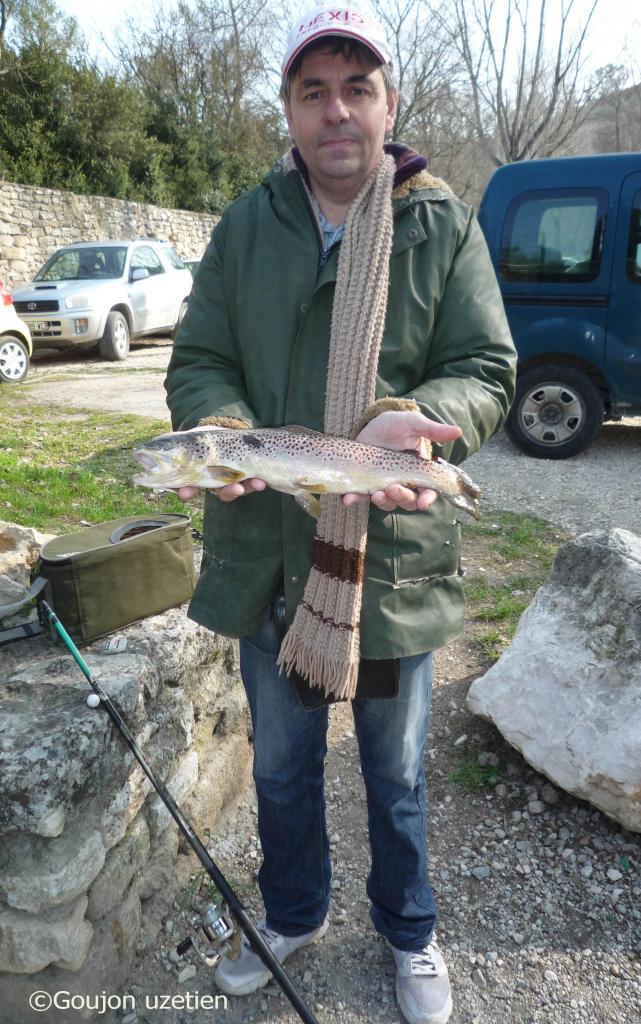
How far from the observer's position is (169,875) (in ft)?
8.25

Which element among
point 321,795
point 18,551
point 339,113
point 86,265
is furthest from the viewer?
point 86,265

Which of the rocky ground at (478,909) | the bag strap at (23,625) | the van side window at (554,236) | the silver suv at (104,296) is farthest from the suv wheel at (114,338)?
the bag strap at (23,625)

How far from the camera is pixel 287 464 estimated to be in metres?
1.71

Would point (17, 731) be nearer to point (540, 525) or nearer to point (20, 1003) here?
point (20, 1003)

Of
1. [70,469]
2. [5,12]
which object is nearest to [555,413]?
[70,469]

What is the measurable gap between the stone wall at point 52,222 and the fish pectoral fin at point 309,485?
18.1 meters

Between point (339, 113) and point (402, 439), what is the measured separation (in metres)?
0.85

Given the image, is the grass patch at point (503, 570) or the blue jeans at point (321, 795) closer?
the blue jeans at point (321, 795)

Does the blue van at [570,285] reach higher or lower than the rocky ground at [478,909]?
higher

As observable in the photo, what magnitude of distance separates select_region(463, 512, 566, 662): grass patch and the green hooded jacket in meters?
2.18

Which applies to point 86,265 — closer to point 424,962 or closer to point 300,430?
point 300,430

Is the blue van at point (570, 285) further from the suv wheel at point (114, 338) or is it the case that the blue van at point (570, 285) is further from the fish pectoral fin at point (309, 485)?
the suv wheel at point (114, 338)

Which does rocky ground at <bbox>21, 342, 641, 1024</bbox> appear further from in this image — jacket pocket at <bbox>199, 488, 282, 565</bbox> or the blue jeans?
jacket pocket at <bbox>199, 488, 282, 565</bbox>

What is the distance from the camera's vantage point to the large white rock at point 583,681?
8.62 feet
